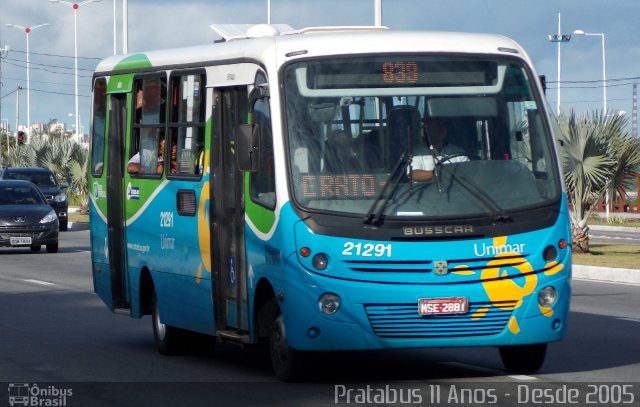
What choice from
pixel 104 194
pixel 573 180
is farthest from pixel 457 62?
pixel 573 180

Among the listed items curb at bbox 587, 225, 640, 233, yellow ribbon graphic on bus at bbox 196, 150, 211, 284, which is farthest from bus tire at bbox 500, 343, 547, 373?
curb at bbox 587, 225, 640, 233

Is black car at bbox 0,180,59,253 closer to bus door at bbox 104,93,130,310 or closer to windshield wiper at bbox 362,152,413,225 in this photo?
bus door at bbox 104,93,130,310

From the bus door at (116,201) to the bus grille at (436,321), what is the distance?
4684 mm

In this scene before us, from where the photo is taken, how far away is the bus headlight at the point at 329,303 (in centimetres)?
1037

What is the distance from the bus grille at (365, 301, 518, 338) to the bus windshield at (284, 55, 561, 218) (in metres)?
0.69

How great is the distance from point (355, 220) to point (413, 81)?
129 cm

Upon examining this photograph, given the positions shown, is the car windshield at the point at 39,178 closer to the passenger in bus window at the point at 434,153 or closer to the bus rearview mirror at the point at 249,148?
the bus rearview mirror at the point at 249,148

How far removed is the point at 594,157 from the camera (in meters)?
29.5

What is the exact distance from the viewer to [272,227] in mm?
10789

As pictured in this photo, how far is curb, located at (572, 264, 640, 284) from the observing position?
23.8 metres

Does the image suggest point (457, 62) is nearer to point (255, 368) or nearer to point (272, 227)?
point (272, 227)

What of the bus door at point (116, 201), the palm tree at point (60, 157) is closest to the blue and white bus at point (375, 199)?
the bus door at point (116, 201)

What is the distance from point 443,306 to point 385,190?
953 mm

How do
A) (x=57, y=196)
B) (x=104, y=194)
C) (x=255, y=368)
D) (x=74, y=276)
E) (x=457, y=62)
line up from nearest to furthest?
(x=457, y=62) → (x=255, y=368) → (x=104, y=194) → (x=74, y=276) → (x=57, y=196)
